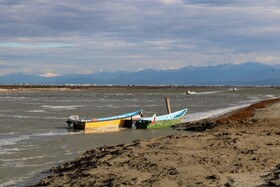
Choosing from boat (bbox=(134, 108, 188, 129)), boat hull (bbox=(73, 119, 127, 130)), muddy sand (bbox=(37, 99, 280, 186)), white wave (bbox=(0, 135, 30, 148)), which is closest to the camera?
muddy sand (bbox=(37, 99, 280, 186))

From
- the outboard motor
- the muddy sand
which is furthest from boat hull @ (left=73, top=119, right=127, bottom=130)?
the muddy sand

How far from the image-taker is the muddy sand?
42.0ft

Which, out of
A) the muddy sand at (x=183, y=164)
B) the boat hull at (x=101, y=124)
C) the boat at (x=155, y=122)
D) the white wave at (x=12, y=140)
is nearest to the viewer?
the muddy sand at (x=183, y=164)

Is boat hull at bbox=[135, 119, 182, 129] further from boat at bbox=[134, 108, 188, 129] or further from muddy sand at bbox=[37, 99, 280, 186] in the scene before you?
muddy sand at bbox=[37, 99, 280, 186]

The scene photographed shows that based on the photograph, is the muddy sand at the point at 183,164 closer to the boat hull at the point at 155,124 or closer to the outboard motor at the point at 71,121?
the boat hull at the point at 155,124

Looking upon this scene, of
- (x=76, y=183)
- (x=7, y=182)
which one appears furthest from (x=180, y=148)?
(x=7, y=182)

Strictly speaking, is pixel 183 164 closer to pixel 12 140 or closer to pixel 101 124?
pixel 12 140

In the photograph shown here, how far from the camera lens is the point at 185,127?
3219 cm

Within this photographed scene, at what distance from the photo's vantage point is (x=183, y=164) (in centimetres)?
1464

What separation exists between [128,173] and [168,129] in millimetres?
18530

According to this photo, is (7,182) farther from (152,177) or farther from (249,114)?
(249,114)

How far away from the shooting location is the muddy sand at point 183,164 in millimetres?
12805

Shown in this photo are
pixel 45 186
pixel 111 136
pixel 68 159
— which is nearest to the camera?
pixel 45 186

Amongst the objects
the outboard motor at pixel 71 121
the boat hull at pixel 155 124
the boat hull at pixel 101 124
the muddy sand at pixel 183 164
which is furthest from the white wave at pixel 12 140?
the boat hull at pixel 155 124
